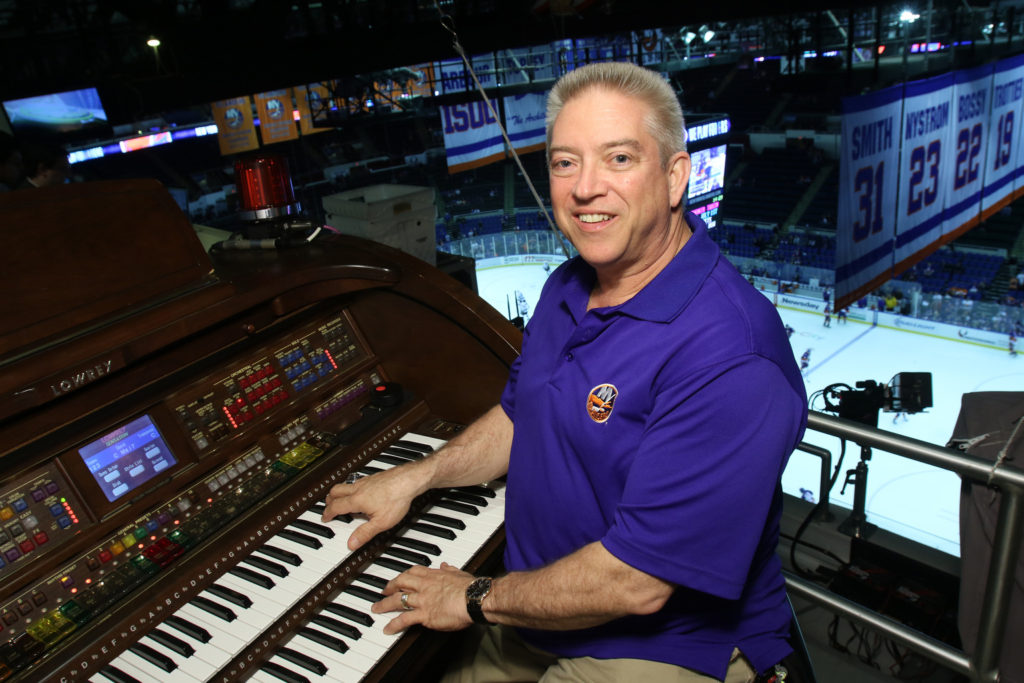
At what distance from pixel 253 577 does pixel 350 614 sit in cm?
24

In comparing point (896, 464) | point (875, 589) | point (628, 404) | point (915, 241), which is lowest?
point (896, 464)

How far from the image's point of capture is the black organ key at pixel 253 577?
4.61 ft

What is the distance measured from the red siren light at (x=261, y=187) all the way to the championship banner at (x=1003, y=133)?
469 cm

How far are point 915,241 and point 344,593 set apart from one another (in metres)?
4.67

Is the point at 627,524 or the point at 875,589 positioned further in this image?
the point at 875,589

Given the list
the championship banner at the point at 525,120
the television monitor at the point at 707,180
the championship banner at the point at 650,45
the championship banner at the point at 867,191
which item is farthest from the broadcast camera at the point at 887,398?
the television monitor at the point at 707,180

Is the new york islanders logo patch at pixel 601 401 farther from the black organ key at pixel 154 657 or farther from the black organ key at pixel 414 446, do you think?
the black organ key at pixel 154 657

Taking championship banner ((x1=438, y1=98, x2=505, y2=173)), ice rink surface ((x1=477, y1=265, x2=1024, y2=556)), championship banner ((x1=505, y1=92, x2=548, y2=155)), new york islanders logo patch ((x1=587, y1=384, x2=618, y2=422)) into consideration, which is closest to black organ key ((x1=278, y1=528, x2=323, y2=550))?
new york islanders logo patch ((x1=587, y1=384, x2=618, y2=422))

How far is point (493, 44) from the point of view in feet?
15.1

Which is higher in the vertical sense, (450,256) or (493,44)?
(493,44)

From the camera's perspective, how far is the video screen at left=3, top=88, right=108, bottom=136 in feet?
15.4

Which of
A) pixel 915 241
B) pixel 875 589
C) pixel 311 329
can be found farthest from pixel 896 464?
pixel 311 329

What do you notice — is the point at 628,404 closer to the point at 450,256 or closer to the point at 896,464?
the point at 450,256

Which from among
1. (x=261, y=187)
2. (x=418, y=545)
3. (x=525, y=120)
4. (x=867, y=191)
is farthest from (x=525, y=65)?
(x=418, y=545)
